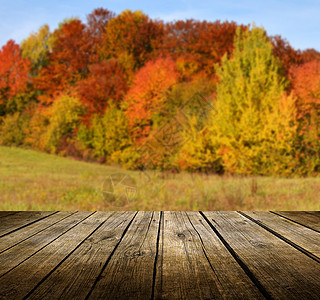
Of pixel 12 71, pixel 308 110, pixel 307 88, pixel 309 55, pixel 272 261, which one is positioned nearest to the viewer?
pixel 272 261

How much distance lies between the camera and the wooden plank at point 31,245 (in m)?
1.56

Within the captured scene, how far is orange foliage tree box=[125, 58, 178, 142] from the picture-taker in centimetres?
1290

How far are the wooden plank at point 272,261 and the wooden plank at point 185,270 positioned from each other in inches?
3.3

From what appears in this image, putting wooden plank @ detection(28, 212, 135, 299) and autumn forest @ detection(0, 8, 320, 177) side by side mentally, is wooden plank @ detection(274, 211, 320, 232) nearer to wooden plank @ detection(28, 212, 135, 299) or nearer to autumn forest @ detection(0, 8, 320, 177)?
wooden plank @ detection(28, 212, 135, 299)

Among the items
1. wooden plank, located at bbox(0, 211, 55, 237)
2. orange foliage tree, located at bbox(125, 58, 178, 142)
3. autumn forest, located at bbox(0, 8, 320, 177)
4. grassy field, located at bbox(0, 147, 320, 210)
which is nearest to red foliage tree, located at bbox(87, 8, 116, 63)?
autumn forest, located at bbox(0, 8, 320, 177)

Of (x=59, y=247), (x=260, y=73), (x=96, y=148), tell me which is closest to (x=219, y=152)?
(x=260, y=73)

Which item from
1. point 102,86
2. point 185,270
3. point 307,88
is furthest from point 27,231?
point 307,88

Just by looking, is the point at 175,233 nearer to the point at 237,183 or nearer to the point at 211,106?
the point at 237,183

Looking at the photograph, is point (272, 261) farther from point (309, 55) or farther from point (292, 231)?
point (309, 55)

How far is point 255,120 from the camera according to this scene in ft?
36.0

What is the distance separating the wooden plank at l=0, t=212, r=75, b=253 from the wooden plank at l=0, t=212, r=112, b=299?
0.20m

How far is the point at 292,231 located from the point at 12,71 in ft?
48.4

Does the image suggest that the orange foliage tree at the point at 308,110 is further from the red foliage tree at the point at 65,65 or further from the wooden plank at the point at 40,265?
the wooden plank at the point at 40,265

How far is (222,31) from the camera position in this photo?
15.2m
